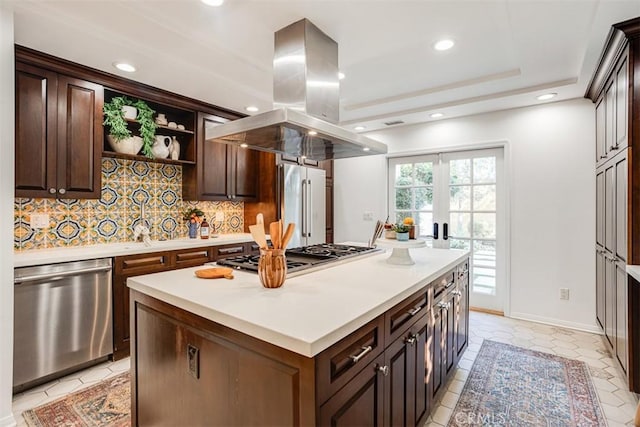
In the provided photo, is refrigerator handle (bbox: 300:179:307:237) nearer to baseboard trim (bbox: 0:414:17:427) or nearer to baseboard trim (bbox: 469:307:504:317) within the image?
baseboard trim (bbox: 469:307:504:317)

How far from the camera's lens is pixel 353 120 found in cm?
439

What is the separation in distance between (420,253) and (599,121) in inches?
88.6

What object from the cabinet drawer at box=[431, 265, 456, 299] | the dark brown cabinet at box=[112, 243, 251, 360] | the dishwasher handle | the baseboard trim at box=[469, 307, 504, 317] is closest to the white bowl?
the dark brown cabinet at box=[112, 243, 251, 360]

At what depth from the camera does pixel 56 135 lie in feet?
8.16

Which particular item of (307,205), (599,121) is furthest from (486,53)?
(307,205)

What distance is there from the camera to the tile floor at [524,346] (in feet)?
6.61

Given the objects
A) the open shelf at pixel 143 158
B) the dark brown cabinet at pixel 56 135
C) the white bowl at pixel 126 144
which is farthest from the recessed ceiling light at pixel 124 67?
the open shelf at pixel 143 158

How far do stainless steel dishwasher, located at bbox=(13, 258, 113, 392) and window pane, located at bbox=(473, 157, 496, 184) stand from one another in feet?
13.0

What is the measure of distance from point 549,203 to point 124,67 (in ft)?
14.2

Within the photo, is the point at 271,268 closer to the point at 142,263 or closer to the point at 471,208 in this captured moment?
the point at 142,263

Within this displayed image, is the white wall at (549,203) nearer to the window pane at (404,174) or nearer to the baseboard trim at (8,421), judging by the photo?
the window pane at (404,174)

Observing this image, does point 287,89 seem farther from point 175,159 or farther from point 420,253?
point 175,159

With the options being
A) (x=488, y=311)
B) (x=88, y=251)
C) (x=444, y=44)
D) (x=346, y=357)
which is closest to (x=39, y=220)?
(x=88, y=251)

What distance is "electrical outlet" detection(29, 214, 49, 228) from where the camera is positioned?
2.57 m
